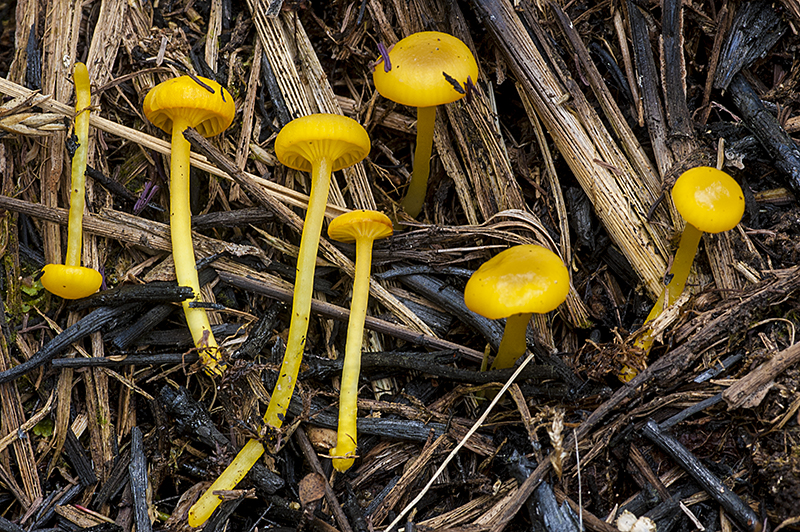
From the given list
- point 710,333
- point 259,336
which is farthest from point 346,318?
point 710,333

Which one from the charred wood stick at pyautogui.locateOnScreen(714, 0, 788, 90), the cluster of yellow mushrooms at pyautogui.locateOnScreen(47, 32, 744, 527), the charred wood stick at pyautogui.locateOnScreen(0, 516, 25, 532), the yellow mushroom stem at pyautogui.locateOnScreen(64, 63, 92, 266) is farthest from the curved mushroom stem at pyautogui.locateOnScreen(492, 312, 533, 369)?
the charred wood stick at pyautogui.locateOnScreen(0, 516, 25, 532)

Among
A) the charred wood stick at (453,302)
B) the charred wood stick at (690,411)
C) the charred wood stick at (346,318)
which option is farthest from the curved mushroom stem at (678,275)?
the charred wood stick at (346,318)

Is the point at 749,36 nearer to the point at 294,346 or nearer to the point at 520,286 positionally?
the point at 520,286

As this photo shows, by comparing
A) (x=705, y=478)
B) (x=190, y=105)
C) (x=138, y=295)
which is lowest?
(x=705, y=478)

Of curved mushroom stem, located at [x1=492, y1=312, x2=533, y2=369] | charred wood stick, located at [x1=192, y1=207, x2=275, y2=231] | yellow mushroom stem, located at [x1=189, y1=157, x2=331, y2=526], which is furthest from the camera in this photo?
charred wood stick, located at [x1=192, y1=207, x2=275, y2=231]

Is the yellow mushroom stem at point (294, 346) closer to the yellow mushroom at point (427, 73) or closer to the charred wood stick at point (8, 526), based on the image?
the yellow mushroom at point (427, 73)

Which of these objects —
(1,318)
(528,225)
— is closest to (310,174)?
(528,225)

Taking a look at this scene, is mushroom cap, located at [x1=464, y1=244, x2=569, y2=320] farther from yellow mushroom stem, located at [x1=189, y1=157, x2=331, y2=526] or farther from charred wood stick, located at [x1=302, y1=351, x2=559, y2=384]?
yellow mushroom stem, located at [x1=189, y1=157, x2=331, y2=526]
